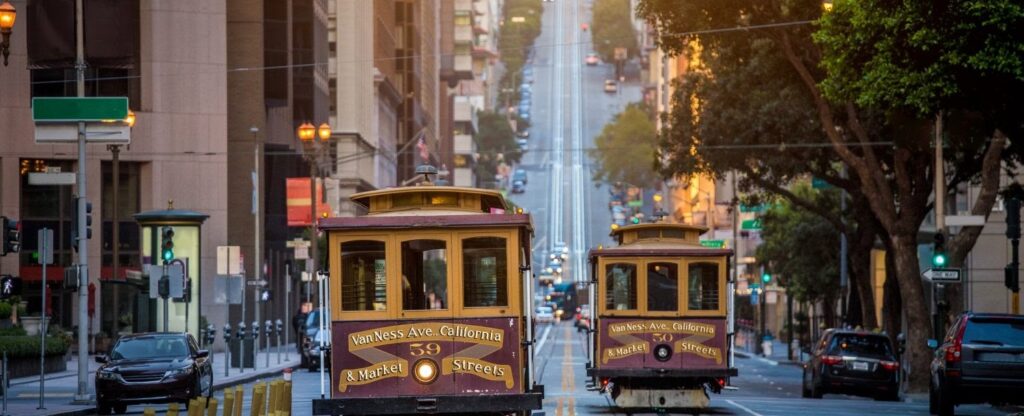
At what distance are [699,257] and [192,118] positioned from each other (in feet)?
134

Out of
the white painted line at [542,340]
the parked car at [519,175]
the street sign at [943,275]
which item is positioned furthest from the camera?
the parked car at [519,175]

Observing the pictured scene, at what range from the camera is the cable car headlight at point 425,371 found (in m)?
19.4

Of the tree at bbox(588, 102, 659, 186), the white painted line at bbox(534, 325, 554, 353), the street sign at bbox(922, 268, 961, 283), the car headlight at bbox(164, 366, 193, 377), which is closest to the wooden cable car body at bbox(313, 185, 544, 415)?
the car headlight at bbox(164, 366, 193, 377)

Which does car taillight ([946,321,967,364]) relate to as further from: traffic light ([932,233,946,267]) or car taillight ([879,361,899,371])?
traffic light ([932,233,946,267])

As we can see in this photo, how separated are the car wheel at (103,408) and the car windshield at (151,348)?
3.47ft

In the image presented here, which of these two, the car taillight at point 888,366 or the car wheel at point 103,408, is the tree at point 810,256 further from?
the car wheel at point 103,408

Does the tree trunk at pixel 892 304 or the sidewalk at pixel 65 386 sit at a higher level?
the tree trunk at pixel 892 304

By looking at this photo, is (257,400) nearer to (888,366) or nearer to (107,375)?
(107,375)

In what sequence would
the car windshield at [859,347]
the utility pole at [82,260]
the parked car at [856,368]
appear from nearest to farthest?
1. the utility pole at [82,260]
2. the parked car at [856,368]
3. the car windshield at [859,347]

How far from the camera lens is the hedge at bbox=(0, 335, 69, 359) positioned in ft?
139

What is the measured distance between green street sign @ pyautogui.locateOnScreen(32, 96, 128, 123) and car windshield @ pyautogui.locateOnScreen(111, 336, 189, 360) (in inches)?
161

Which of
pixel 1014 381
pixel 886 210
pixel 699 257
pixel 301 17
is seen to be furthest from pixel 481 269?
pixel 301 17

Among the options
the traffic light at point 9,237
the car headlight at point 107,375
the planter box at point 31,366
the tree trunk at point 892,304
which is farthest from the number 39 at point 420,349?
the tree trunk at point 892,304

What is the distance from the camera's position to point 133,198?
6831cm
